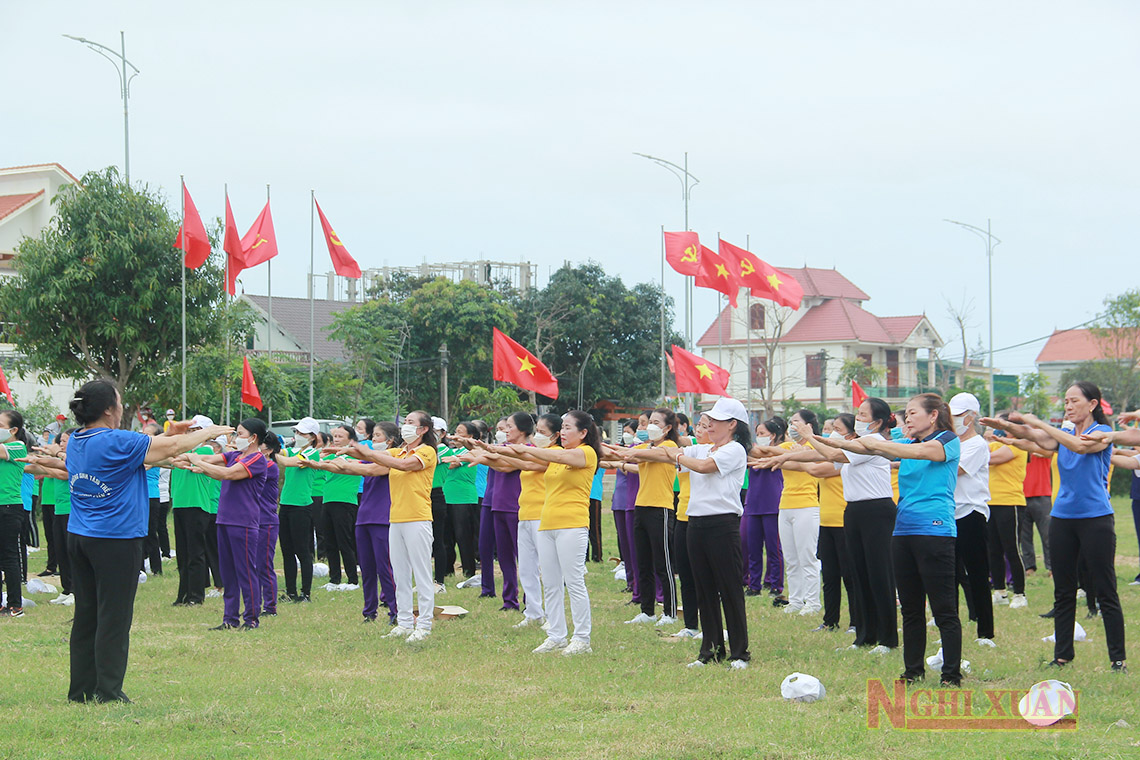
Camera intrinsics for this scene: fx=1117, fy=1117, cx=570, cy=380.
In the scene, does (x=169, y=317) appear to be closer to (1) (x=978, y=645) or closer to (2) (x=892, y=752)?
(1) (x=978, y=645)

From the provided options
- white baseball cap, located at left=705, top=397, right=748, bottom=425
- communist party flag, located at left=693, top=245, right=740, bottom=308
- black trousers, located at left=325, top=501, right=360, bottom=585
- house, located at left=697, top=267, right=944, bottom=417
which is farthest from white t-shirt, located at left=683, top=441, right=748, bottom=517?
house, located at left=697, top=267, right=944, bottom=417

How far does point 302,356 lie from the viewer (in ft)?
163

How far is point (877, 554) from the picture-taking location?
870cm

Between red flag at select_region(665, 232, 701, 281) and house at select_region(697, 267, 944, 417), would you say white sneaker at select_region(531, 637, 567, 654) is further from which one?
house at select_region(697, 267, 944, 417)

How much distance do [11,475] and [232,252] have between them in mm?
11590

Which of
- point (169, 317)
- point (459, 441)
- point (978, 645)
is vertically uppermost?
point (169, 317)

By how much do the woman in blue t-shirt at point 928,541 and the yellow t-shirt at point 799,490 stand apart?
12.3ft

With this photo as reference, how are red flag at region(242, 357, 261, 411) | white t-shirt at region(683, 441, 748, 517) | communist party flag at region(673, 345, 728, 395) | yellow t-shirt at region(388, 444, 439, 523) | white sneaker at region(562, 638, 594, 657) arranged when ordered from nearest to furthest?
white t-shirt at region(683, 441, 748, 517) → white sneaker at region(562, 638, 594, 657) → yellow t-shirt at region(388, 444, 439, 523) → communist party flag at region(673, 345, 728, 395) → red flag at region(242, 357, 261, 411)

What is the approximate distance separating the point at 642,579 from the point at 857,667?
303 centimetres

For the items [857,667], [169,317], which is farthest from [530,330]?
[857,667]

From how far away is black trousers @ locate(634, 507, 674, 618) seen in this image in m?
10.6

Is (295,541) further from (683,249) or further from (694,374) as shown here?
(683,249)

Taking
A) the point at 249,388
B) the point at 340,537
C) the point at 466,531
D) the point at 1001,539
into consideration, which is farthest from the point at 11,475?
the point at 1001,539

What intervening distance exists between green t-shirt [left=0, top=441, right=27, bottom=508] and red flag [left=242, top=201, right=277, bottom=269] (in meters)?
11.4
